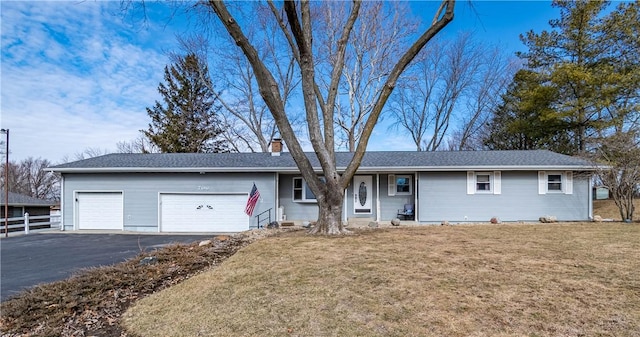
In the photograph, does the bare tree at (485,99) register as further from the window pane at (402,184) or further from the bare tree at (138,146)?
the bare tree at (138,146)

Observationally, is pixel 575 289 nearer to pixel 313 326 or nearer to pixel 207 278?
pixel 313 326

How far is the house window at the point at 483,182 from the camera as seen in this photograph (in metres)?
13.2

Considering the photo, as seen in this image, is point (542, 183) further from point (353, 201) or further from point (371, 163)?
point (353, 201)

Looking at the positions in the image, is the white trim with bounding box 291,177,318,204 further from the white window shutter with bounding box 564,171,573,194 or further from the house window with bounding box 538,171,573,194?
the white window shutter with bounding box 564,171,573,194

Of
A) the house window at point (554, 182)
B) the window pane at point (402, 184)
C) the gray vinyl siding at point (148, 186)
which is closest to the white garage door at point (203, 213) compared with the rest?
the gray vinyl siding at point (148, 186)

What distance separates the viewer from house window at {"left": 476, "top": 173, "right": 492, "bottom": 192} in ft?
43.2

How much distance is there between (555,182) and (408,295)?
12509 mm

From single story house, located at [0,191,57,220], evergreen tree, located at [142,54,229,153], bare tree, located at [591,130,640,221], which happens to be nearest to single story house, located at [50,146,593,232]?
bare tree, located at [591,130,640,221]

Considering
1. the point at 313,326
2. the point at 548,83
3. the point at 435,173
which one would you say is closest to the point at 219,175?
the point at 435,173

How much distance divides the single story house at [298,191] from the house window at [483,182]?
0.04m

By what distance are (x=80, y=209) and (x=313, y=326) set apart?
14914 millimetres

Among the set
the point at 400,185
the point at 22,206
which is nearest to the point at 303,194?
the point at 400,185

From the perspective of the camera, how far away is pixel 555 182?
13000mm

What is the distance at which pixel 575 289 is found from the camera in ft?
12.8
